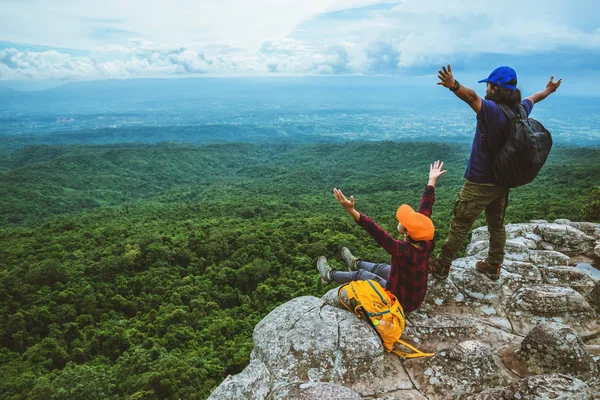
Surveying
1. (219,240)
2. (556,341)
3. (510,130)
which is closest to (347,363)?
(556,341)

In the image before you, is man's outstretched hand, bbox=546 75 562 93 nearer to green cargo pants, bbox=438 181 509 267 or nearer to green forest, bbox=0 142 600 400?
green cargo pants, bbox=438 181 509 267

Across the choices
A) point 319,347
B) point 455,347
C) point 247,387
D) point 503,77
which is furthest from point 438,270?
→ point 247,387

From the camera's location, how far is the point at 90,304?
18016 mm

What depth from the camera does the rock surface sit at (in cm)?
430

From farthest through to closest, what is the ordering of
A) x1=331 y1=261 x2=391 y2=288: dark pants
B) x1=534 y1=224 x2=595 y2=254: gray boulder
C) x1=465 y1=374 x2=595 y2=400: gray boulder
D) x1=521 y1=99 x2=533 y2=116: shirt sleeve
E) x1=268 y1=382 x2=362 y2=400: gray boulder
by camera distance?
x1=534 y1=224 x2=595 y2=254: gray boulder, x1=331 y1=261 x2=391 y2=288: dark pants, x1=521 y1=99 x2=533 y2=116: shirt sleeve, x1=268 y1=382 x2=362 y2=400: gray boulder, x1=465 y1=374 x2=595 y2=400: gray boulder

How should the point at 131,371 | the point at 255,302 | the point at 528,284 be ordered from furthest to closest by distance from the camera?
the point at 255,302 → the point at 131,371 → the point at 528,284

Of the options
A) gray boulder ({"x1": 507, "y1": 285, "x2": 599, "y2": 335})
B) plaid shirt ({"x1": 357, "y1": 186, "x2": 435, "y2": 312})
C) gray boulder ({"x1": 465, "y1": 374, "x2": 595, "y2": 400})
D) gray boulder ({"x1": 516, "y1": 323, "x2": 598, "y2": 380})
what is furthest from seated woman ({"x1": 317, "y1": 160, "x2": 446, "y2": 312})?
gray boulder ({"x1": 507, "y1": 285, "x2": 599, "y2": 335})

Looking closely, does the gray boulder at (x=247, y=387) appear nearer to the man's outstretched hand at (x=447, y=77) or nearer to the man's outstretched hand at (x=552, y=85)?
the man's outstretched hand at (x=447, y=77)

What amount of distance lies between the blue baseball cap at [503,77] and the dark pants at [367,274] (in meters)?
3.36

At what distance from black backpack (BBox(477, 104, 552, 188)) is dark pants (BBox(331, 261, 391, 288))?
2.46 metres

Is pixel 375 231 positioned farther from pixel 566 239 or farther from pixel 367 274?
pixel 566 239

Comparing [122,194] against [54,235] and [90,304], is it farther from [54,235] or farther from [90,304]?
[90,304]

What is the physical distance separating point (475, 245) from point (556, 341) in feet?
18.8

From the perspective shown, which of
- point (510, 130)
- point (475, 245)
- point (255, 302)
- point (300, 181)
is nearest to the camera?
point (510, 130)
